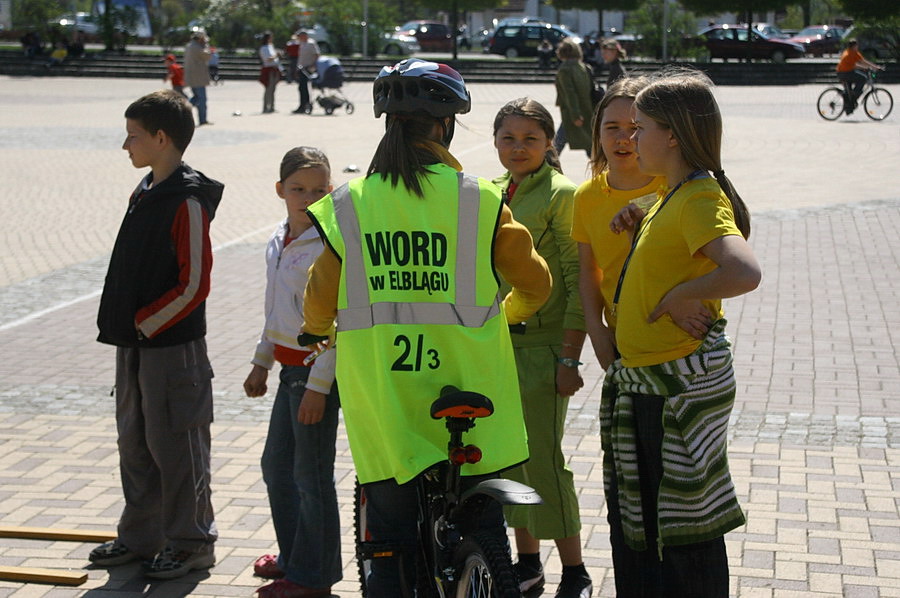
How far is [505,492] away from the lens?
2938 millimetres

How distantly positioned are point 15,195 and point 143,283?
11425 mm

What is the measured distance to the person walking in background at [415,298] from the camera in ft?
10.00

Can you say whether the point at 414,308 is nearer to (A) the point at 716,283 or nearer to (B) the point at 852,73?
(A) the point at 716,283

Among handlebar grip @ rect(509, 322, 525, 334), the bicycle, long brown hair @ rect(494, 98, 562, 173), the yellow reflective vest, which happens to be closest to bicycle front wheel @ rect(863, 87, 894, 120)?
the bicycle

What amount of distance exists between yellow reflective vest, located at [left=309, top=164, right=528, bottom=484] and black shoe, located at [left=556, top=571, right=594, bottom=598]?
118cm

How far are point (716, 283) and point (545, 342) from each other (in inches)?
45.1

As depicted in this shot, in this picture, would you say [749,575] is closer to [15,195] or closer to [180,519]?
[180,519]

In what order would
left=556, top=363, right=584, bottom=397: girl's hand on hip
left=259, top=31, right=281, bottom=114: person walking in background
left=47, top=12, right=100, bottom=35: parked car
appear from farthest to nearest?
1. left=47, top=12, right=100, bottom=35: parked car
2. left=259, top=31, right=281, bottom=114: person walking in background
3. left=556, top=363, right=584, bottom=397: girl's hand on hip

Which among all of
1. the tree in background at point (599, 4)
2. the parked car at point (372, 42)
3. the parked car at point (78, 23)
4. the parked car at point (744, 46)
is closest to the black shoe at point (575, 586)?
the parked car at point (744, 46)

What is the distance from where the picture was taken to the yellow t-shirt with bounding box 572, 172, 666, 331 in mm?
3764

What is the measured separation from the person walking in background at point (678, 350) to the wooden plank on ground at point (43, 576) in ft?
6.74

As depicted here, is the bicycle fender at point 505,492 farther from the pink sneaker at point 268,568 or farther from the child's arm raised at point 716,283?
the pink sneaker at point 268,568

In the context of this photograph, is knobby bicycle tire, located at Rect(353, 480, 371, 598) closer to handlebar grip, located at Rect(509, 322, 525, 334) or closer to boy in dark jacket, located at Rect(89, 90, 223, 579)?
handlebar grip, located at Rect(509, 322, 525, 334)

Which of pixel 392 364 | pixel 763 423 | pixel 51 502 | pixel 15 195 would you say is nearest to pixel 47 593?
pixel 51 502
